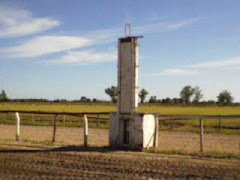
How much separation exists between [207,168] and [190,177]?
1096 mm

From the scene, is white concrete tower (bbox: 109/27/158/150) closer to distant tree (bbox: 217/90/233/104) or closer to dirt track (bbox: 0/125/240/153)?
dirt track (bbox: 0/125/240/153)

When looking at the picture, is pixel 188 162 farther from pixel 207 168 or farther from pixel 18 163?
pixel 18 163

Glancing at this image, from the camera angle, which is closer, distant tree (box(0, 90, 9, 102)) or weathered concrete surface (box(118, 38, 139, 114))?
weathered concrete surface (box(118, 38, 139, 114))

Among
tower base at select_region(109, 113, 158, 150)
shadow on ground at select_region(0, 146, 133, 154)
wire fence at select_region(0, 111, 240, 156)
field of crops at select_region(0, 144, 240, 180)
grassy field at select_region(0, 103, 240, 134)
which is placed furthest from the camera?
grassy field at select_region(0, 103, 240, 134)

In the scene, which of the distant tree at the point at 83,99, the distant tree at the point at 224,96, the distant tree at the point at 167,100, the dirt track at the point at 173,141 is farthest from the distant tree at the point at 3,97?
the dirt track at the point at 173,141

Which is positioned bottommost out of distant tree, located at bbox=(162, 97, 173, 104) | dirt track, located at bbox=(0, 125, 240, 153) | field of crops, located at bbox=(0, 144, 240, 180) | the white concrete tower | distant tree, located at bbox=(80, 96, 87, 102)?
field of crops, located at bbox=(0, 144, 240, 180)

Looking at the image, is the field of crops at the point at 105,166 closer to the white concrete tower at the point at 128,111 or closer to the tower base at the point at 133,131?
the tower base at the point at 133,131

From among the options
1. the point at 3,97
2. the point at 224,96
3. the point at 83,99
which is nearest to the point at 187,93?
the point at 224,96

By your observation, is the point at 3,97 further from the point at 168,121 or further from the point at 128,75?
the point at 128,75

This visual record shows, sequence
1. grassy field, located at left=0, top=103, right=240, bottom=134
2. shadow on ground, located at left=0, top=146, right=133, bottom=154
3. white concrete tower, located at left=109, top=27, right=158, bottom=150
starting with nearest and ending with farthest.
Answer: shadow on ground, located at left=0, top=146, right=133, bottom=154 < white concrete tower, located at left=109, top=27, right=158, bottom=150 < grassy field, located at left=0, top=103, right=240, bottom=134

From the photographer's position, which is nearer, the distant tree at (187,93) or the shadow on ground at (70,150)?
the shadow on ground at (70,150)

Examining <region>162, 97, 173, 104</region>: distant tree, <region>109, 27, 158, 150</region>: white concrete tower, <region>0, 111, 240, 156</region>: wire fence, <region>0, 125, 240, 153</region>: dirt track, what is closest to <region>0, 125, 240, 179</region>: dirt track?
<region>109, 27, 158, 150</region>: white concrete tower

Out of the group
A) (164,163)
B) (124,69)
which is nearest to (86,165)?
(164,163)

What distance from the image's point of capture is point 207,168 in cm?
984
